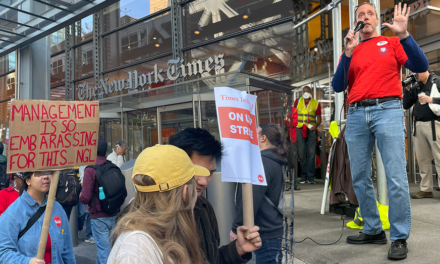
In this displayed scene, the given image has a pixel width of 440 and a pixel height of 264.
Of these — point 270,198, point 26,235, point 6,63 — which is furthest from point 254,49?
point 6,63

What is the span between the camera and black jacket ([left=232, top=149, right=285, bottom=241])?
1.66 metres

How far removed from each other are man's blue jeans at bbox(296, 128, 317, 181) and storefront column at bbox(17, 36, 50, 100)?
17.0ft

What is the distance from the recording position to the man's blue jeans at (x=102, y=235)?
366cm

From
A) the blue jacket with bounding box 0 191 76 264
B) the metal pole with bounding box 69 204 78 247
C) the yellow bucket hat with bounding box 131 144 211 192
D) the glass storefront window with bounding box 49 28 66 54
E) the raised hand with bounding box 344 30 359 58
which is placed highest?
the glass storefront window with bounding box 49 28 66 54

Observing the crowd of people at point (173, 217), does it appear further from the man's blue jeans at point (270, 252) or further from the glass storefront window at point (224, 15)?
the glass storefront window at point (224, 15)

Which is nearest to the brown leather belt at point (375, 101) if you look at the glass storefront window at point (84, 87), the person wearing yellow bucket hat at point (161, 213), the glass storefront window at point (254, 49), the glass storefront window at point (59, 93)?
the person wearing yellow bucket hat at point (161, 213)

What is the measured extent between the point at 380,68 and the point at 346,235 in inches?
59.7

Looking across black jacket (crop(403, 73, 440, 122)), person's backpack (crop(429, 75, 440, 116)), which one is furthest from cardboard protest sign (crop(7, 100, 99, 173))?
person's backpack (crop(429, 75, 440, 116))

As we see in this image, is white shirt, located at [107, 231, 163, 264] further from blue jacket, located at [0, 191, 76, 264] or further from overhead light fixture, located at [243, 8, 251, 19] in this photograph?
overhead light fixture, located at [243, 8, 251, 19]

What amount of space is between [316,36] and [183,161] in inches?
320

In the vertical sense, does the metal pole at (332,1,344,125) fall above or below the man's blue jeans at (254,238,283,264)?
above

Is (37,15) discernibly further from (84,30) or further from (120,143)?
(84,30)

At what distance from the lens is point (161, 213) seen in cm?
123

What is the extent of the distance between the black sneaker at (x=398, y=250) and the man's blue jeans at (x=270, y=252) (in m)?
1.35
